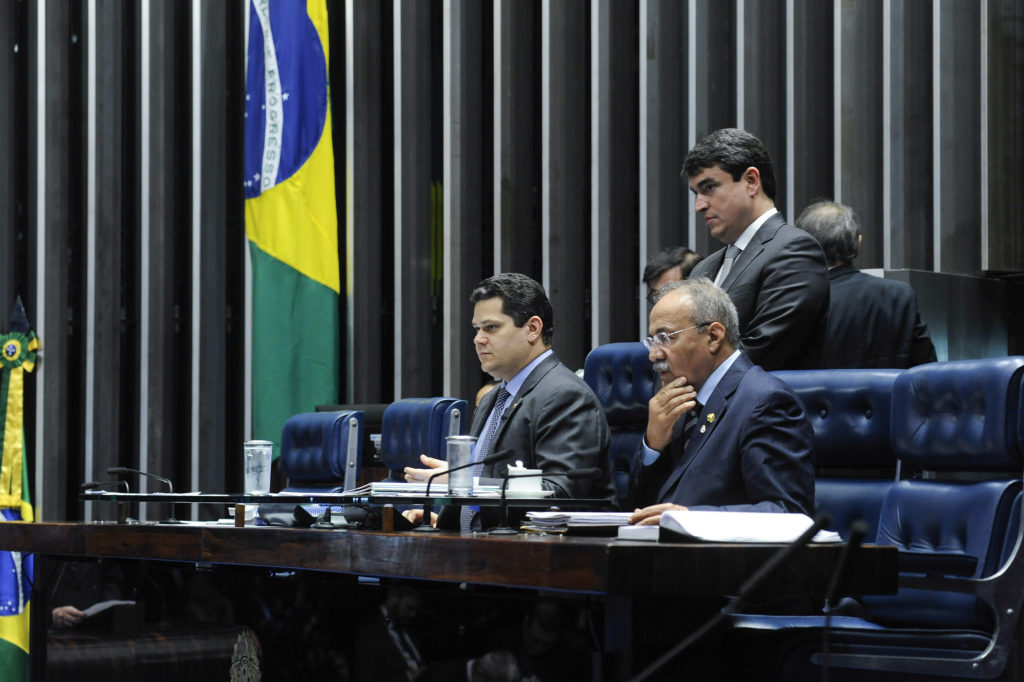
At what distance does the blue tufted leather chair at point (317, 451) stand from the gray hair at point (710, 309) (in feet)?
5.94

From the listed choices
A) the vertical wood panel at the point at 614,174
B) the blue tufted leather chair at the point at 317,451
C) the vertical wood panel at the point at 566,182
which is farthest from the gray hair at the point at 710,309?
the vertical wood panel at the point at 566,182

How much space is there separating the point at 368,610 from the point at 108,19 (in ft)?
20.3

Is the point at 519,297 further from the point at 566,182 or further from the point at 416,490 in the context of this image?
the point at 566,182

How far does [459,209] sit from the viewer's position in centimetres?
638

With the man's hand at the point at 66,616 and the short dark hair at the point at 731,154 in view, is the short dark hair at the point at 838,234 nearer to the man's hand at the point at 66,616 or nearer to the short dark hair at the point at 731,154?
the short dark hair at the point at 731,154

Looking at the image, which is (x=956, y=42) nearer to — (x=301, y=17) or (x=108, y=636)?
(x=301, y=17)

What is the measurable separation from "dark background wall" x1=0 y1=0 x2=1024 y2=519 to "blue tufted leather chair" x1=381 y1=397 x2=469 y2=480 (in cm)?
151

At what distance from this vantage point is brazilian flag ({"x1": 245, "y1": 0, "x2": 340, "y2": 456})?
6441 millimetres

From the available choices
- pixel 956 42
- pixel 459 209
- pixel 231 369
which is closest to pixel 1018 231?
pixel 956 42

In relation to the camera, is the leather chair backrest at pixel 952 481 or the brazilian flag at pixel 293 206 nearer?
the leather chair backrest at pixel 952 481

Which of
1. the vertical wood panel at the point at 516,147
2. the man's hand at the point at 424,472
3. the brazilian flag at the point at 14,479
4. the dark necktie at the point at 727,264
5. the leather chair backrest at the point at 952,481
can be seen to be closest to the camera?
the leather chair backrest at the point at 952,481

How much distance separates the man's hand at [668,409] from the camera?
8.96ft

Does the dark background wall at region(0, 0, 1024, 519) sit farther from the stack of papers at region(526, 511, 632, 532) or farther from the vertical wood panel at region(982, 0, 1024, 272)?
the stack of papers at region(526, 511, 632, 532)

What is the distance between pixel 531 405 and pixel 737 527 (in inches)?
57.5
